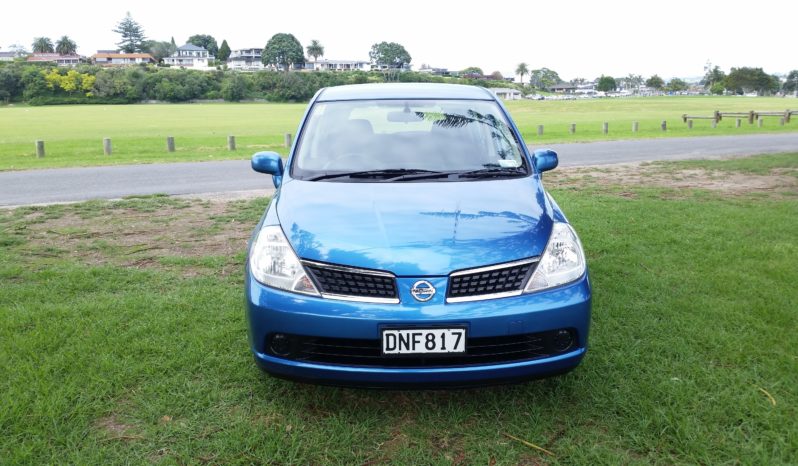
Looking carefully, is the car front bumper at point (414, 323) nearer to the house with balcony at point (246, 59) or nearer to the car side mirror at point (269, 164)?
the car side mirror at point (269, 164)

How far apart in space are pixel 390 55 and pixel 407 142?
16007 cm

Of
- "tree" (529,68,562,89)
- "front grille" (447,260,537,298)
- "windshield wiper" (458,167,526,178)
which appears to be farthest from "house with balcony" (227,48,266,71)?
"front grille" (447,260,537,298)

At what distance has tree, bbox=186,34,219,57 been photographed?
180m

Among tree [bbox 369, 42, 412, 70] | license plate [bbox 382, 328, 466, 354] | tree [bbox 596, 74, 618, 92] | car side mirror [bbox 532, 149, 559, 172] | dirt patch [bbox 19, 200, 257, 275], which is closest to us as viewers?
license plate [bbox 382, 328, 466, 354]

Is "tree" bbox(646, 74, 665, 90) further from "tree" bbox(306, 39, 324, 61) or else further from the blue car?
the blue car

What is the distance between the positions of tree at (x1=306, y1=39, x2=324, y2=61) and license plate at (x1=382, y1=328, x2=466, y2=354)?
19307cm

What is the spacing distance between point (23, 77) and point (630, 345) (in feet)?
322

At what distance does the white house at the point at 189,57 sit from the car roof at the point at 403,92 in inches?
6708

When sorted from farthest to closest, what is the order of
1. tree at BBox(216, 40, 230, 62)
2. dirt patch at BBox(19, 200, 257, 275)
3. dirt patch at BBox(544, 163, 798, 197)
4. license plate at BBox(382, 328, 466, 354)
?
tree at BBox(216, 40, 230, 62), dirt patch at BBox(544, 163, 798, 197), dirt patch at BBox(19, 200, 257, 275), license plate at BBox(382, 328, 466, 354)

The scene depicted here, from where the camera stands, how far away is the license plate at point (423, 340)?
2.43 meters

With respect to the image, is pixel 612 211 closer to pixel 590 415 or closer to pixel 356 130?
pixel 356 130

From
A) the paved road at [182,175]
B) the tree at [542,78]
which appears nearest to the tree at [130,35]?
the tree at [542,78]

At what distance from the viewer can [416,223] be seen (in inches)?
111

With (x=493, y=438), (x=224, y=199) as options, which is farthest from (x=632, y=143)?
(x=493, y=438)
